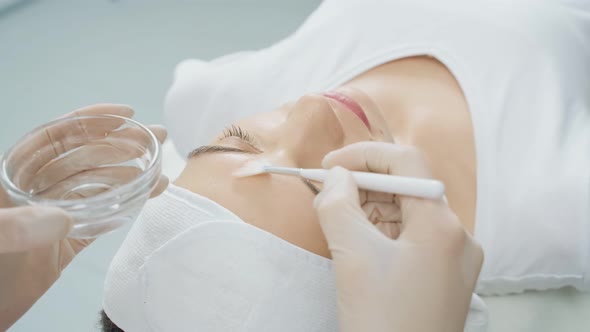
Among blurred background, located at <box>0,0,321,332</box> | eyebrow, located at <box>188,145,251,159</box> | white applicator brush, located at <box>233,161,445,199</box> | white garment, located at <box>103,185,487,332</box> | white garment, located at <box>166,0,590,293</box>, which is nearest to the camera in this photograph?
white applicator brush, located at <box>233,161,445,199</box>

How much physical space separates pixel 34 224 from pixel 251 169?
1.23ft

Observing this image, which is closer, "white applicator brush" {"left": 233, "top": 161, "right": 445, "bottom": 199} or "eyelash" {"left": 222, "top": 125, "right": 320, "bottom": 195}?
"white applicator brush" {"left": 233, "top": 161, "right": 445, "bottom": 199}

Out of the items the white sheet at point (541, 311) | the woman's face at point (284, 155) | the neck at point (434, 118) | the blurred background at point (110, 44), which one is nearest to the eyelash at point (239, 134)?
the woman's face at point (284, 155)

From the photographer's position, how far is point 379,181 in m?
0.87

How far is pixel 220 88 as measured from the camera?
5.47ft

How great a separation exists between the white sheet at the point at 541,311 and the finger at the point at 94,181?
31.4 inches

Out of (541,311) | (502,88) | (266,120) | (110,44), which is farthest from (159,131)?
(110,44)

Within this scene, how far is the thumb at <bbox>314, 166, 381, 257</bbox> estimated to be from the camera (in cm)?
88

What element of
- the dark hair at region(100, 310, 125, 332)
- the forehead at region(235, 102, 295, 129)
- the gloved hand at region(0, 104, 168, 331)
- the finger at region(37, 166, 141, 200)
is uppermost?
the forehead at region(235, 102, 295, 129)

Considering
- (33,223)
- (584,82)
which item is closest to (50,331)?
(33,223)

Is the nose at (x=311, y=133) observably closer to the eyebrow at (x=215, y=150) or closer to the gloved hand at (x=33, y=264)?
the eyebrow at (x=215, y=150)

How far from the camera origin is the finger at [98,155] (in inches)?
34.7

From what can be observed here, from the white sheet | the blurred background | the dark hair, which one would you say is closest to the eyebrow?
the dark hair

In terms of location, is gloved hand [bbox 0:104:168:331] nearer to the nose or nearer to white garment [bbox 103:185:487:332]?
white garment [bbox 103:185:487:332]
